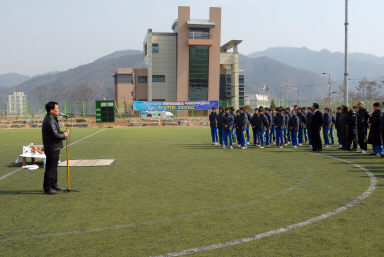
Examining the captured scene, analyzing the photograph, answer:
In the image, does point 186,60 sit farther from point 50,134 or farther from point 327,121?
point 50,134

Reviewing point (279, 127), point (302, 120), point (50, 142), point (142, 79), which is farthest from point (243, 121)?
point (142, 79)

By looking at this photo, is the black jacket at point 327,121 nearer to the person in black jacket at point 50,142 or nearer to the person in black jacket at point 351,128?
the person in black jacket at point 351,128

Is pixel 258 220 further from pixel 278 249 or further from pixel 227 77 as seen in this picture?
pixel 227 77

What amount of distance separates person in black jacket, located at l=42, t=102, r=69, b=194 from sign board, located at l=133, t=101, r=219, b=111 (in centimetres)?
3398

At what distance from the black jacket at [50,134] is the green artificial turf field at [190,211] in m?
1.02

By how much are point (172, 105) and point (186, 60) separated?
21686mm

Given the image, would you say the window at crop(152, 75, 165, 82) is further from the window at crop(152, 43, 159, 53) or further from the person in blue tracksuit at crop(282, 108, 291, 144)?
the person in blue tracksuit at crop(282, 108, 291, 144)

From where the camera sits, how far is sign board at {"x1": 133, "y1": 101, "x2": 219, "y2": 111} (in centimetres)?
4162

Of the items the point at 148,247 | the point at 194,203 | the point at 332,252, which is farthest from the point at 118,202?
the point at 332,252

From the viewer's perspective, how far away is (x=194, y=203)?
6711 millimetres

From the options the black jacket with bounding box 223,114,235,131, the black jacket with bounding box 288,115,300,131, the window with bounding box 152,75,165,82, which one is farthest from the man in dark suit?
the window with bounding box 152,75,165,82

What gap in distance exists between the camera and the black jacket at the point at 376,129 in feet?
43.9

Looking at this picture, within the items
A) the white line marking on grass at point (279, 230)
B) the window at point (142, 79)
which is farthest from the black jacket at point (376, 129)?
the window at point (142, 79)

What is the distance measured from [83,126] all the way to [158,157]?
A: 27.3m
